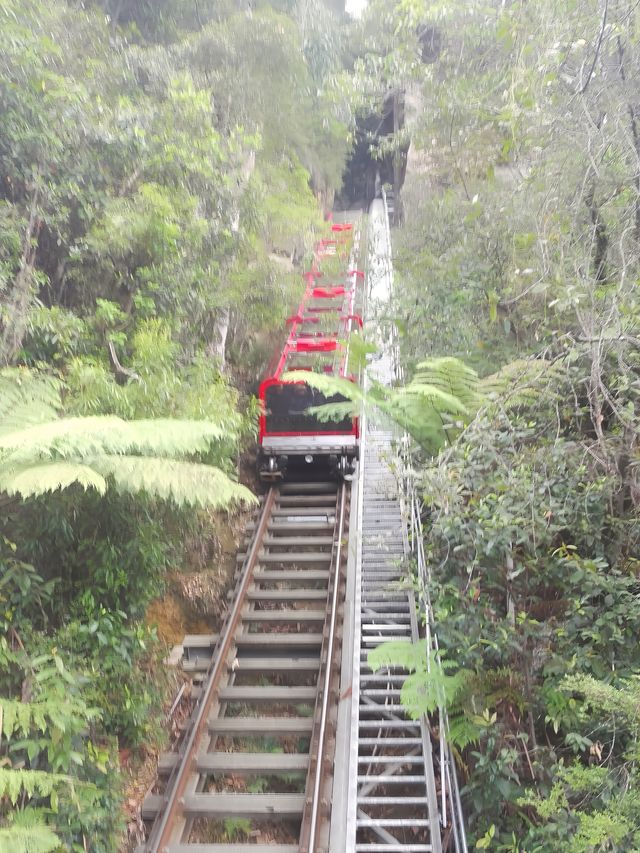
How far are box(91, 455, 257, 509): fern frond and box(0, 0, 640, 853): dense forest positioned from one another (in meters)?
0.02

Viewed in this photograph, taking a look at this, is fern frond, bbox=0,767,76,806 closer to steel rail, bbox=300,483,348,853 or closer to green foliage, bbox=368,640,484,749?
steel rail, bbox=300,483,348,853

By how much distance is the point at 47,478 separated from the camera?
2699mm

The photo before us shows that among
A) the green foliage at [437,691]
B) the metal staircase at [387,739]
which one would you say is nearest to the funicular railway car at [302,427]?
the metal staircase at [387,739]

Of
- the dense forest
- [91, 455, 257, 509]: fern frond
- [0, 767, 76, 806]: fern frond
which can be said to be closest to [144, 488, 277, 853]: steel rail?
the dense forest

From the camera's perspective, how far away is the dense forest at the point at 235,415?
10.5ft

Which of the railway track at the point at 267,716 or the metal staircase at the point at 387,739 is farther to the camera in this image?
the railway track at the point at 267,716

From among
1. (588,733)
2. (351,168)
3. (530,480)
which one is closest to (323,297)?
(530,480)

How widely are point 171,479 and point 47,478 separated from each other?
637 millimetres

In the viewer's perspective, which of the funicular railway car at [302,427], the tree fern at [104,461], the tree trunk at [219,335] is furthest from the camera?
the funicular railway car at [302,427]

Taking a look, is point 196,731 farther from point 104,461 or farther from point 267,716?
point 104,461

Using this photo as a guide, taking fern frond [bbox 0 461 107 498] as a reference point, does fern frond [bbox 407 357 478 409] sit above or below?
above

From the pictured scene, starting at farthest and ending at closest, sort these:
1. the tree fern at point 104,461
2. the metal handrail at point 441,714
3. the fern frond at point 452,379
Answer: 1. the fern frond at point 452,379
2. the metal handrail at point 441,714
3. the tree fern at point 104,461

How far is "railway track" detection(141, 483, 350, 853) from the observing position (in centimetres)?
401

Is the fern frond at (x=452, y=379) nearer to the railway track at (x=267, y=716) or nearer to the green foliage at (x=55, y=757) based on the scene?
the railway track at (x=267, y=716)
